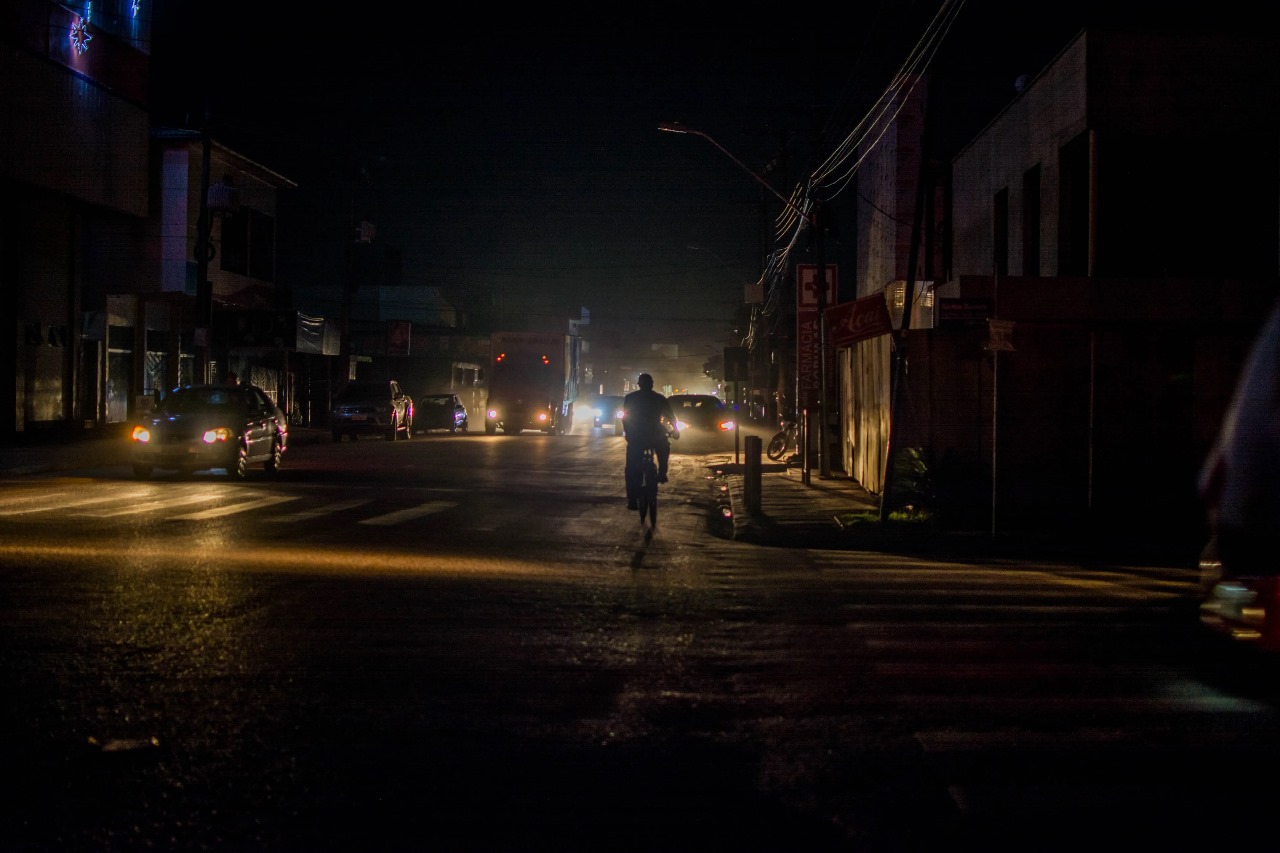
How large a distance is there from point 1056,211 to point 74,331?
26.7 m

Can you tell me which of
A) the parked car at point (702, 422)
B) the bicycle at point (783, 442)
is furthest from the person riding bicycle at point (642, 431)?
the parked car at point (702, 422)

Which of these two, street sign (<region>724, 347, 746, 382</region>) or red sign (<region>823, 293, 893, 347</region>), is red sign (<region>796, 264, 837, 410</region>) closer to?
street sign (<region>724, 347, 746, 382</region>)

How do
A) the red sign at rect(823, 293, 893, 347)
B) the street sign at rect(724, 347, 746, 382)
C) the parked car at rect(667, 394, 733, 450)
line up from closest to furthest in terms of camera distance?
1. the red sign at rect(823, 293, 893, 347)
2. the street sign at rect(724, 347, 746, 382)
3. the parked car at rect(667, 394, 733, 450)

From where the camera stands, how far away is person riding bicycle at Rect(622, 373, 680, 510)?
16.6 m

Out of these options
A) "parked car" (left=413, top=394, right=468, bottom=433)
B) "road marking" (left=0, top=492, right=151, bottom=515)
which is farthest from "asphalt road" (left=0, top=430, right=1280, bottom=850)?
"parked car" (left=413, top=394, right=468, bottom=433)

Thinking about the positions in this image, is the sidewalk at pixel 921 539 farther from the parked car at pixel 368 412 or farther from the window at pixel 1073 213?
the parked car at pixel 368 412

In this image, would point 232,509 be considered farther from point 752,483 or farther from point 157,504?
point 752,483

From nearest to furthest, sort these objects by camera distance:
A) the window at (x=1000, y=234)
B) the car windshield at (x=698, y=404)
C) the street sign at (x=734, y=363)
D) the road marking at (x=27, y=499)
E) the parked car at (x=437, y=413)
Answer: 1. the road marking at (x=27, y=499)
2. the window at (x=1000, y=234)
3. the street sign at (x=734, y=363)
4. the car windshield at (x=698, y=404)
5. the parked car at (x=437, y=413)

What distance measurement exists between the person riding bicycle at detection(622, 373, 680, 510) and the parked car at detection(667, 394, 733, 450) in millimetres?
23613

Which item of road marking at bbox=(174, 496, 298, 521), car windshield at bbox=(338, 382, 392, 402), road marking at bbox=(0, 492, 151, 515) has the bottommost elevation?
road marking at bbox=(174, 496, 298, 521)

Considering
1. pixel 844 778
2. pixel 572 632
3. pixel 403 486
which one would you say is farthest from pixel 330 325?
pixel 844 778

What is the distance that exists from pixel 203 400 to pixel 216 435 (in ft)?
3.62

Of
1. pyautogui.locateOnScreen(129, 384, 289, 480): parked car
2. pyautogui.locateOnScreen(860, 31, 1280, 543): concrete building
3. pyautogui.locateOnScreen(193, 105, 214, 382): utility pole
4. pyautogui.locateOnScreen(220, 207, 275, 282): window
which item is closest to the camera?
pyautogui.locateOnScreen(860, 31, 1280, 543): concrete building

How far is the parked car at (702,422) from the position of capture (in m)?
40.8
